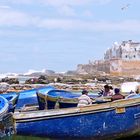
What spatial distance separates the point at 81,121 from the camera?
17.7 metres

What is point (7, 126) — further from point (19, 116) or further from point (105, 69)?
point (105, 69)

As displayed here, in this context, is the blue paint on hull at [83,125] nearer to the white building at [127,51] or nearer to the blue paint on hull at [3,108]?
the blue paint on hull at [3,108]

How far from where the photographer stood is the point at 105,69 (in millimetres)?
134625

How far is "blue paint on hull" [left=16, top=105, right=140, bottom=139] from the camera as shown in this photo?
17469mm

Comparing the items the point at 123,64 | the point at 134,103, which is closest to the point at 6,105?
the point at 134,103

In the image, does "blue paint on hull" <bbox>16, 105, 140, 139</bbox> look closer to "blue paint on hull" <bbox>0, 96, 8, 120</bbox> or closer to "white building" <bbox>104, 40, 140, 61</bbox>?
"blue paint on hull" <bbox>0, 96, 8, 120</bbox>

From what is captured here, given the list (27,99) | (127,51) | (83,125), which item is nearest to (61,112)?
(83,125)

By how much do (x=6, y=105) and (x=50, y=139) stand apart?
2.22 m

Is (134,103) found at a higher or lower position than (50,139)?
higher

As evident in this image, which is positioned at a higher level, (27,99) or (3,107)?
(3,107)

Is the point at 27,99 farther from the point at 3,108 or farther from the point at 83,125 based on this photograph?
the point at 3,108

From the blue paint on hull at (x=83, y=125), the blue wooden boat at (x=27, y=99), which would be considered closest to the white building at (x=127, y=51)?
the blue wooden boat at (x=27, y=99)

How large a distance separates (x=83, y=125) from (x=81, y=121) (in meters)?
0.17

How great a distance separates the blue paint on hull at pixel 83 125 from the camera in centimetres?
1747
